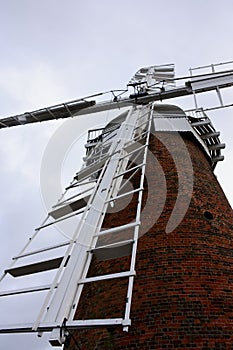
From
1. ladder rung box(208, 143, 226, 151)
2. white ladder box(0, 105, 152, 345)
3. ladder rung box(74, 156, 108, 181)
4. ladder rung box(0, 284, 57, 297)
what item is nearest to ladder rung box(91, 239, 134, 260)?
white ladder box(0, 105, 152, 345)

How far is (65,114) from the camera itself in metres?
9.55

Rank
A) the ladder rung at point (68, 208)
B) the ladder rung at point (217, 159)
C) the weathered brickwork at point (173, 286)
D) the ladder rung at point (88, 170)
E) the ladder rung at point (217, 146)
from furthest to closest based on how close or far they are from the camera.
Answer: the ladder rung at point (217, 159) → the ladder rung at point (217, 146) → the ladder rung at point (88, 170) → the ladder rung at point (68, 208) → the weathered brickwork at point (173, 286)

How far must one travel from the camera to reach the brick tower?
4066 mm

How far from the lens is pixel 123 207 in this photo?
6047 millimetres

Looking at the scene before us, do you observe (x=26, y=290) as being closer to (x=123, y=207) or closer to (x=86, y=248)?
(x=86, y=248)

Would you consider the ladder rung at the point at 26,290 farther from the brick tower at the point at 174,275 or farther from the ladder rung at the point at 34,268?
the brick tower at the point at 174,275

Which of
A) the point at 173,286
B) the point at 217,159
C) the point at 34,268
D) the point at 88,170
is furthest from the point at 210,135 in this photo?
the point at 34,268

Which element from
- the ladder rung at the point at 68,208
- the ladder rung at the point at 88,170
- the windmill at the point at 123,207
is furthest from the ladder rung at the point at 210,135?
the ladder rung at the point at 68,208

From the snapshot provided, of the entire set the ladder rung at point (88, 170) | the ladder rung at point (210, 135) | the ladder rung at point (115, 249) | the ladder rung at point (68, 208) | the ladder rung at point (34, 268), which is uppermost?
the ladder rung at point (210, 135)

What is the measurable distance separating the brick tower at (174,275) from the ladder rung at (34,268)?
96cm

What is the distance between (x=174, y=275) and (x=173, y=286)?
166mm

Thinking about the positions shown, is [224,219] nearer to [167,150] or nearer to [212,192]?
[212,192]

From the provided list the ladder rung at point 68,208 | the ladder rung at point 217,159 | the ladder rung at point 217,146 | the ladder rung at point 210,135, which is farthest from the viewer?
the ladder rung at point 217,159

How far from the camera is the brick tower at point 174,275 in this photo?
4066 mm
